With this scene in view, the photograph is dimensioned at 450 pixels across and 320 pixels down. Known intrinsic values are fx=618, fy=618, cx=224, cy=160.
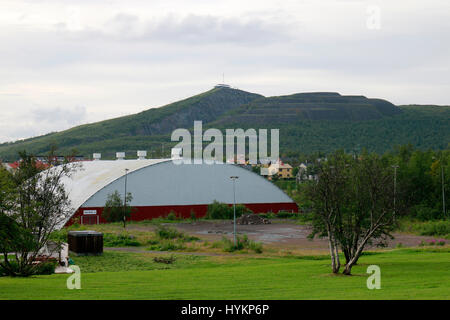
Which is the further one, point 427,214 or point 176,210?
point 176,210

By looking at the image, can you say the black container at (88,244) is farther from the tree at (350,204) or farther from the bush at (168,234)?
the tree at (350,204)

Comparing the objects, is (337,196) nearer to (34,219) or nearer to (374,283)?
(374,283)

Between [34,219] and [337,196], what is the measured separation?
1446 cm

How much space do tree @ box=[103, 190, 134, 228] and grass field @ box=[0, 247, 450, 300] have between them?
34.4 m

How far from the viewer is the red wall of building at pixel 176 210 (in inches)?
2854

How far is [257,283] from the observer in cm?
2530

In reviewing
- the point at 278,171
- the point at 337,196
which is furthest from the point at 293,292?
the point at 278,171

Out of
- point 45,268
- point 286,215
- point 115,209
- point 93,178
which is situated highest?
point 93,178

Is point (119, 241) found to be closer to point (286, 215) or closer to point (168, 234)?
point (168, 234)

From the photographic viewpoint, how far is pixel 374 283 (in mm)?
24109

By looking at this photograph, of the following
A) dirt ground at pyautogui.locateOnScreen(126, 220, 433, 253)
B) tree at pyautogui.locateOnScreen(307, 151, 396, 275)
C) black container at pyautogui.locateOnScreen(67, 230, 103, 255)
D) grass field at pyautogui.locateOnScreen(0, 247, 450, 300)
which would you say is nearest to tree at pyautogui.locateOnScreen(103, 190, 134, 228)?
dirt ground at pyautogui.locateOnScreen(126, 220, 433, 253)

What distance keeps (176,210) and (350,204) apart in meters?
48.7

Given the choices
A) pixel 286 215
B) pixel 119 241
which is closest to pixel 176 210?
pixel 286 215

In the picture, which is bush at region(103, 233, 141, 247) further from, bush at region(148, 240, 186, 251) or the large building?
the large building
